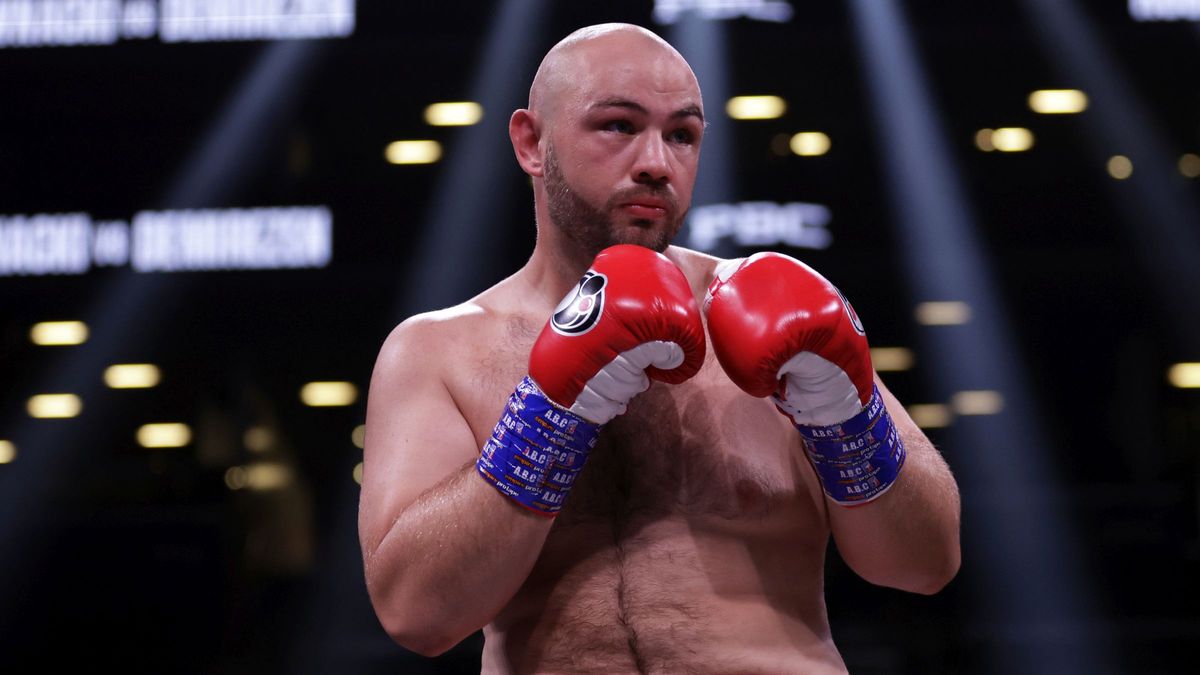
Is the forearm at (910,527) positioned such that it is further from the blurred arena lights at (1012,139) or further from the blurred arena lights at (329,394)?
the blurred arena lights at (329,394)

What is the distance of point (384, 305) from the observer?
4500 mm

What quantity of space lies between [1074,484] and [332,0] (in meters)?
3.40

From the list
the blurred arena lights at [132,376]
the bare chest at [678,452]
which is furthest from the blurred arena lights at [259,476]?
the bare chest at [678,452]

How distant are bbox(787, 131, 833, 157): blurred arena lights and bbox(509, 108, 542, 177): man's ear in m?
2.90

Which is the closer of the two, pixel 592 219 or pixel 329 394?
pixel 592 219

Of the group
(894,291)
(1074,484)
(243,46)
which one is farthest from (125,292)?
(1074,484)

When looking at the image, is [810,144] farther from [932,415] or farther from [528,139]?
[528,139]

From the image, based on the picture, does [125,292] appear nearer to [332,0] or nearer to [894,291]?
[332,0]

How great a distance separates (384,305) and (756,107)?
5.32 feet

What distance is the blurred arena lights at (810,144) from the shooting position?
14.3 ft

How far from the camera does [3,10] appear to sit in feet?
13.9

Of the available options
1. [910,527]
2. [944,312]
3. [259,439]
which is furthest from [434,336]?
[259,439]

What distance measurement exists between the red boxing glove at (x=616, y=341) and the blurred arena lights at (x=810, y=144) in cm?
324

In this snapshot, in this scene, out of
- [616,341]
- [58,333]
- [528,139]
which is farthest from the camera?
[58,333]
